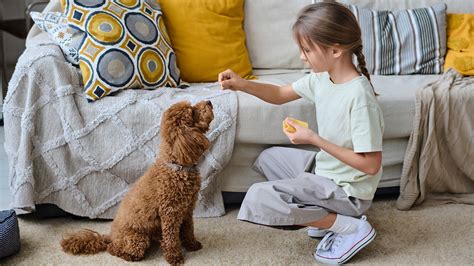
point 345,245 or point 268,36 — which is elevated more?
point 268,36

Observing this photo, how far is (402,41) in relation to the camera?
2961 millimetres

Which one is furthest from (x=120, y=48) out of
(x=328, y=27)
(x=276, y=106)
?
(x=328, y=27)

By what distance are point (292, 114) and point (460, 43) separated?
1.07 m

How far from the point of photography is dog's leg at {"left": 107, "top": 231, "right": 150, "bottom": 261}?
2.06 m

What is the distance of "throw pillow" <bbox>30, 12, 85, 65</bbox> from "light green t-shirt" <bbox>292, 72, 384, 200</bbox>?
2.91 feet

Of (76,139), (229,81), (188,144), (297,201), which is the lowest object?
(297,201)

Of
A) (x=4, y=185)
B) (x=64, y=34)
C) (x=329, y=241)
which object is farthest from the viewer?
(x=4, y=185)

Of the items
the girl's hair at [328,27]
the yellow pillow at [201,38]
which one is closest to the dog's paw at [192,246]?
the girl's hair at [328,27]

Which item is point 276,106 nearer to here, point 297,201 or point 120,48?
point 297,201

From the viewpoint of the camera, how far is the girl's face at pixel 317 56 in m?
1.99

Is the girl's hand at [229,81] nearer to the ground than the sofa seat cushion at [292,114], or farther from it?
farther from it

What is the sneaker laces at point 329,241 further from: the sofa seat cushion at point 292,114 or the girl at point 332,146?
the sofa seat cushion at point 292,114

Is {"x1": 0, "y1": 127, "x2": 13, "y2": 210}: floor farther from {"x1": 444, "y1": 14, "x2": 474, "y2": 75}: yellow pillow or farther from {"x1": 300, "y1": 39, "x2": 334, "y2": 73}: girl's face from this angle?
{"x1": 444, "y1": 14, "x2": 474, "y2": 75}: yellow pillow

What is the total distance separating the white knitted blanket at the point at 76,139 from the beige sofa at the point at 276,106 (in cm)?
8
